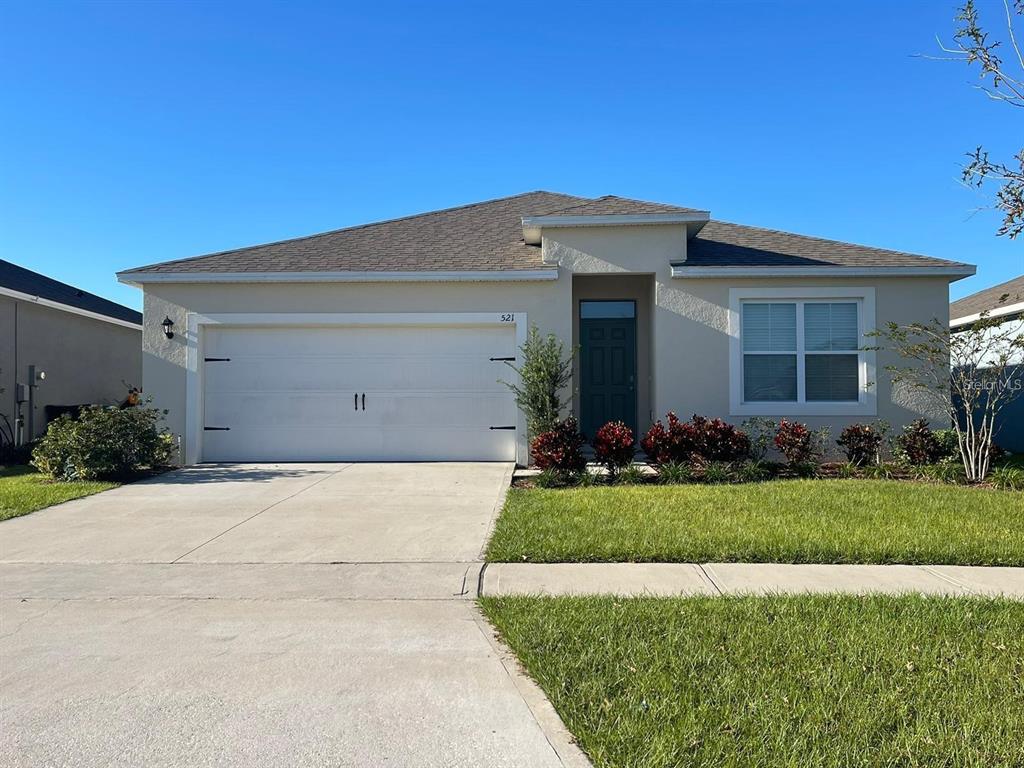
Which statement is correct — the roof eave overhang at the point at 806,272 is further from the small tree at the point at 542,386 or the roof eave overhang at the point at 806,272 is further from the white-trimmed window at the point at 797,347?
the small tree at the point at 542,386

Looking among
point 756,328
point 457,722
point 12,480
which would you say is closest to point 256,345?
point 12,480

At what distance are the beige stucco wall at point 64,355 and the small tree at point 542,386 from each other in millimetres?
8725

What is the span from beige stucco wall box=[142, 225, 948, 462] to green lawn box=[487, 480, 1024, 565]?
2359 millimetres

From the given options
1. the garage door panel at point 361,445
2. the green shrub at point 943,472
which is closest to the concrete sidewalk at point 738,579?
the green shrub at point 943,472

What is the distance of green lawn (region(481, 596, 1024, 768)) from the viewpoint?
2.62 meters

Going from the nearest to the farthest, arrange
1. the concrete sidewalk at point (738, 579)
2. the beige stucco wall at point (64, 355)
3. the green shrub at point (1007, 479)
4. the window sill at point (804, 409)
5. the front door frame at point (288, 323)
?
the concrete sidewalk at point (738, 579) → the green shrub at point (1007, 479) → the window sill at point (804, 409) → the front door frame at point (288, 323) → the beige stucco wall at point (64, 355)

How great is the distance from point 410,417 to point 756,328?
596 cm

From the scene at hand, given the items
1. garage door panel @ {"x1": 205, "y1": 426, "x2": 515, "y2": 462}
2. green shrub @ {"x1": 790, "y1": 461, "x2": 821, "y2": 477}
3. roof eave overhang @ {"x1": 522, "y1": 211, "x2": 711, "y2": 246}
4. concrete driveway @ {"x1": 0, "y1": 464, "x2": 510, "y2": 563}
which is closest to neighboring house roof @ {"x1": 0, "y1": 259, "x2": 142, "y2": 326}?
garage door panel @ {"x1": 205, "y1": 426, "x2": 515, "y2": 462}

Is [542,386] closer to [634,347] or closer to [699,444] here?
[699,444]

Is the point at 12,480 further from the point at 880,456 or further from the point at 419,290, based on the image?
the point at 880,456

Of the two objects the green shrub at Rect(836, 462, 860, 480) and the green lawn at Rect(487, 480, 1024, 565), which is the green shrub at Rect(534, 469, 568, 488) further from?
the green shrub at Rect(836, 462, 860, 480)

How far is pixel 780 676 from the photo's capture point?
3.22 metres

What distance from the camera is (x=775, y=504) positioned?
727 cm

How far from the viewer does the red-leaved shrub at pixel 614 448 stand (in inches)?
357
